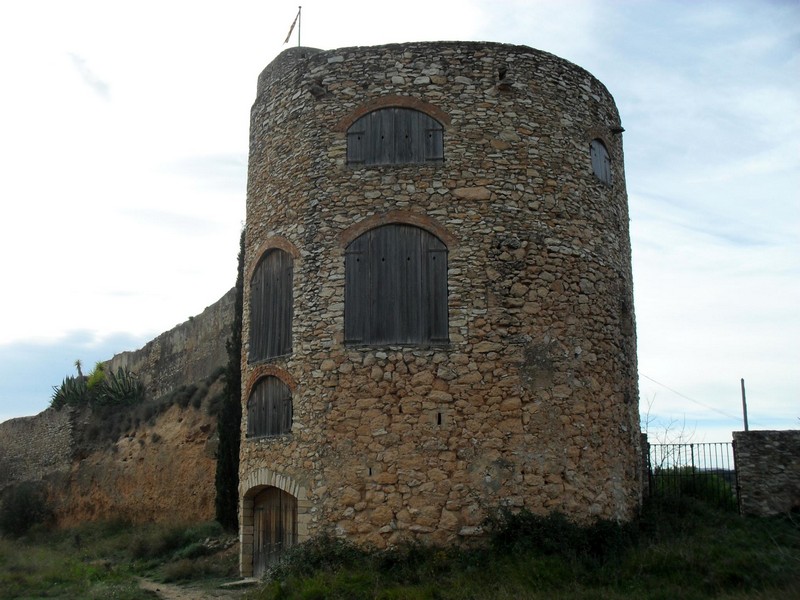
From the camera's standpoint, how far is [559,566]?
11.2 m

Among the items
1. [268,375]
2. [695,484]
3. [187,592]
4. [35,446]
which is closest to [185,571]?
[187,592]

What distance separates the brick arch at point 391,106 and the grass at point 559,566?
6836mm

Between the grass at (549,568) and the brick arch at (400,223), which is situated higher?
the brick arch at (400,223)

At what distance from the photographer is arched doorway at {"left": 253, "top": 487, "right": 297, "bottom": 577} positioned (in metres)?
13.4

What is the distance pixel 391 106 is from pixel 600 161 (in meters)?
4.25

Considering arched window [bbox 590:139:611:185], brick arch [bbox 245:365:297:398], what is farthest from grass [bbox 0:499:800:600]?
arched window [bbox 590:139:611:185]

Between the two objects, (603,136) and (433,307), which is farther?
(603,136)

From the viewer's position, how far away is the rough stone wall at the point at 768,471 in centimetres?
1513

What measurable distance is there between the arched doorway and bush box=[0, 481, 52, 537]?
16823 millimetres

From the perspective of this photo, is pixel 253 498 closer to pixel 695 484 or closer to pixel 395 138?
pixel 395 138

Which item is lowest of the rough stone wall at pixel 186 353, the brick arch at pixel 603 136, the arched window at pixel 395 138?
the rough stone wall at pixel 186 353

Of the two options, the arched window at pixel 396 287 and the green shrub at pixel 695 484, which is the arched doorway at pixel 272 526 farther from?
the green shrub at pixel 695 484

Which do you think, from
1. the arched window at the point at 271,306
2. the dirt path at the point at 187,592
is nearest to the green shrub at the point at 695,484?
the arched window at the point at 271,306

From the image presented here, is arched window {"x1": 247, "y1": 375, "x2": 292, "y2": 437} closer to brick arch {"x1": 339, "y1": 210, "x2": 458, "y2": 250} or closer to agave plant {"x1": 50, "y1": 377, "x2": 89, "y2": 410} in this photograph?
brick arch {"x1": 339, "y1": 210, "x2": 458, "y2": 250}
